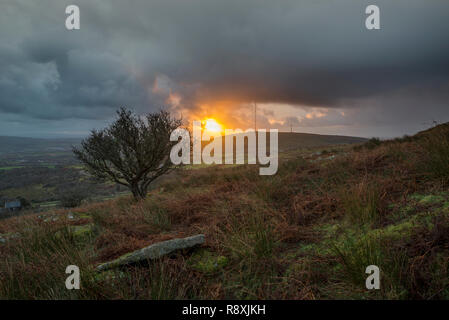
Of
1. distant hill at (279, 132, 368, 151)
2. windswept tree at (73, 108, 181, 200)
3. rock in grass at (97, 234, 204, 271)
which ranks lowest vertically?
rock in grass at (97, 234, 204, 271)

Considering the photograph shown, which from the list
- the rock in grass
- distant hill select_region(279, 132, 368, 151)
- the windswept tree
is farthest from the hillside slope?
distant hill select_region(279, 132, 368, 151)

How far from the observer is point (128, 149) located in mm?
13812

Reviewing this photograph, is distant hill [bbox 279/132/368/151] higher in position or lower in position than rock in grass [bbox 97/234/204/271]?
higher

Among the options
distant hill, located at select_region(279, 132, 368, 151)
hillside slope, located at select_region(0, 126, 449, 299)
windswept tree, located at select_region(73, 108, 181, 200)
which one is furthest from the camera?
distant hill, located at select_region(279, 132, 368, 151)

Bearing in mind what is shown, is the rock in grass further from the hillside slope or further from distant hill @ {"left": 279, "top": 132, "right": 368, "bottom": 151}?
distant hill @ {"left": 279, "top": 132, "right": 368, "bottom": 151}

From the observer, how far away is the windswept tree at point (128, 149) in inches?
541

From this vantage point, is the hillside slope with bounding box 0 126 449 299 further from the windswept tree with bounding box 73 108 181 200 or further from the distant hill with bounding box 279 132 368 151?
the distant hill with bounding box 279 132 368 151

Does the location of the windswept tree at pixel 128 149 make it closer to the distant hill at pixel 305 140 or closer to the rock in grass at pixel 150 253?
the rock in grass at pixel 150 253

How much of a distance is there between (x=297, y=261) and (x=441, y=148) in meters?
4.58

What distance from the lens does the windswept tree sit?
13.7 m

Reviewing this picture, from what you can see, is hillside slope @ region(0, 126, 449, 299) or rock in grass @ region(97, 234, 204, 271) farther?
rock in grass @ region(97, 234, 204, 271)

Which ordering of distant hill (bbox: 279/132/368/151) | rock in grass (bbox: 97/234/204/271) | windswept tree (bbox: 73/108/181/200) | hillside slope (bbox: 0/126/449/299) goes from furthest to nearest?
distant hill (bbox: 279/132/368/151), windswept tree (bbox: 73/108/181/200), rock in grass (bbox: 97/234/204/271), hillside slope (bbox: 0/126/449/299)

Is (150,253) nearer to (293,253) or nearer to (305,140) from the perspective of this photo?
(293,253)

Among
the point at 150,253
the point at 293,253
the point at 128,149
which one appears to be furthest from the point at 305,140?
the point at 150,253
